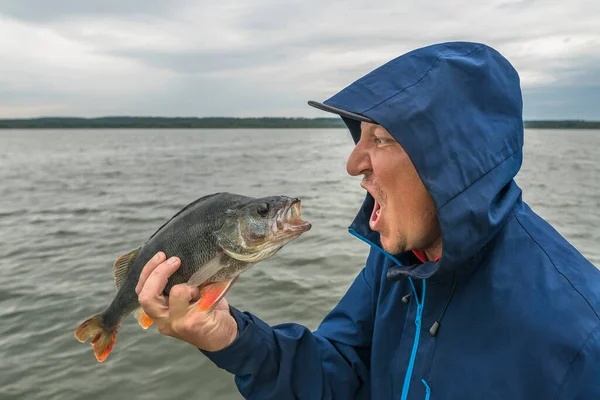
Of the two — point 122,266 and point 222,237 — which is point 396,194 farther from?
point 122,266

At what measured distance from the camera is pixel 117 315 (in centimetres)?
312

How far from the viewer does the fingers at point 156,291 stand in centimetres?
248

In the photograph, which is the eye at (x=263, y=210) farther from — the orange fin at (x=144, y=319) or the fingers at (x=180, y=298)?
the orange fin at (x=144, y=319)

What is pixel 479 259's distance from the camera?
232 centimetres

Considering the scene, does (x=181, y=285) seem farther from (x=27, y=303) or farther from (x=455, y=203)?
(x=27, y=303)

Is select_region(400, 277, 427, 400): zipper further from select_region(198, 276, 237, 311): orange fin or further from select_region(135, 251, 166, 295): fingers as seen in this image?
select_region(135, 251, 166, 295): fingers

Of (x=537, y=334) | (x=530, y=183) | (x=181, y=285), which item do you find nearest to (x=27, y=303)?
(x=181, y=285)

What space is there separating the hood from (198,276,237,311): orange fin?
3.41 feet

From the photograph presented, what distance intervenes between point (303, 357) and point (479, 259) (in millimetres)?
1172

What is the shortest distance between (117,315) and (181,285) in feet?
2.98

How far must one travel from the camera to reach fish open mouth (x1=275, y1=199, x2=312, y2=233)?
2.82 metres

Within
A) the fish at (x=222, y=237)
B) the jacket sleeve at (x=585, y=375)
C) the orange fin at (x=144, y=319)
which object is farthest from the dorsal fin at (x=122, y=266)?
the jacket sleeve at (x=585, y=375)

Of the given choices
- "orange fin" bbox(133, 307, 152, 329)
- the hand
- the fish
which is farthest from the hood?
"orange fin" bbox(133, 307, 152, 329)

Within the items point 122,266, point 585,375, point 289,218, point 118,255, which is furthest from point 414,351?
point 118,255
